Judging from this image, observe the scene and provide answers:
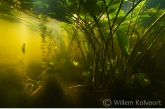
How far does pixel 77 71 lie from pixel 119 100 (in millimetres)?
1692

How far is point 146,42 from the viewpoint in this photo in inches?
117

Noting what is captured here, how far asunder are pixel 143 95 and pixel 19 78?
2.54 m

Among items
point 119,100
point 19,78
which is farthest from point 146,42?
point 19,78

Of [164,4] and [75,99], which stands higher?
[164,4]

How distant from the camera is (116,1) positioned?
2137 mm

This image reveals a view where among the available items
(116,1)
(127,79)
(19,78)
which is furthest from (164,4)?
(19,78)

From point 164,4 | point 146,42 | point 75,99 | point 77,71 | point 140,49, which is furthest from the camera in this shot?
point 77,71

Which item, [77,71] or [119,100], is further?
[77,71]

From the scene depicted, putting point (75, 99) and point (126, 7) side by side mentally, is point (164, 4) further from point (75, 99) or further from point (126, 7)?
point (75, 99)

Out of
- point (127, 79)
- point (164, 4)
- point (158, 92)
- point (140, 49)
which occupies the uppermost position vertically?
point (164, 4)

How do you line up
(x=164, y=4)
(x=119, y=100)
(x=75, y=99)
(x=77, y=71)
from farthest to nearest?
(x=77, y=71), (x=164, y=4), (x=75, y=99), (x=119, y=100)

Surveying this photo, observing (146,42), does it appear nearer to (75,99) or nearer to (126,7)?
(126,7)

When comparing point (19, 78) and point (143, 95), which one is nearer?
point (143, 95)

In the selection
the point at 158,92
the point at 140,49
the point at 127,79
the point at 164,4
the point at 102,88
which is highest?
the point at 164,4
